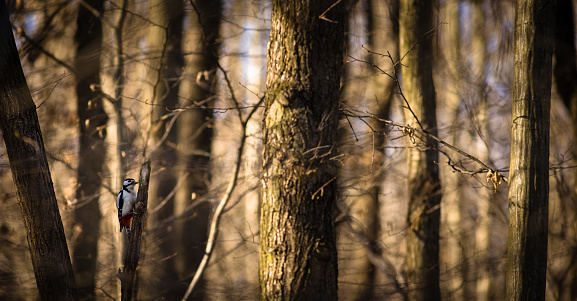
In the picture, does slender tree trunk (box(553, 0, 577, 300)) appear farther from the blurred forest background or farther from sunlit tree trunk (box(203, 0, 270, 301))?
sunlit tree trunk (box(203, 0, 270, 301))

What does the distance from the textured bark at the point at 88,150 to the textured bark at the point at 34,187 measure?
301cm

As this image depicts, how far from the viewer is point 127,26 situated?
269 inches

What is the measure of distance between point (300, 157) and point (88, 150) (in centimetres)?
506

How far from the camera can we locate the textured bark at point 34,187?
362 cm

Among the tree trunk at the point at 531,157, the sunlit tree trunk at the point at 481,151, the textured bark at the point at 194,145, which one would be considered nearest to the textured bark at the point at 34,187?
the textured bark at the point at 194,145

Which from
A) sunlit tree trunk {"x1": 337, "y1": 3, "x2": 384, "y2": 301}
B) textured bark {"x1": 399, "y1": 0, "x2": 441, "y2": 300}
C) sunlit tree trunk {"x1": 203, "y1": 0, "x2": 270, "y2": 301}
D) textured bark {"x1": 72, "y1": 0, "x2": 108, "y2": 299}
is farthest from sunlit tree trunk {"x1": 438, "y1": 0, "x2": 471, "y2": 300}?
textured bark {"x1": 72, "y1": 0, "x2": 108, "y2": 299}

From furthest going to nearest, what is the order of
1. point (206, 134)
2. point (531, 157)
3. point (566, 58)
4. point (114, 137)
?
point (206, 134), point (114, 137), point (566, 58), point (531, 157)

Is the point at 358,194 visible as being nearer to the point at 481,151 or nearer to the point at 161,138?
the point at 481,151

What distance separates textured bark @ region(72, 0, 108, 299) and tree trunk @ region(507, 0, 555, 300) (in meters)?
5.81

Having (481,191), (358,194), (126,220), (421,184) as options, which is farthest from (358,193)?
(126,220)

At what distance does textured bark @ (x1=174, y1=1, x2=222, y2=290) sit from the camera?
7.07 m

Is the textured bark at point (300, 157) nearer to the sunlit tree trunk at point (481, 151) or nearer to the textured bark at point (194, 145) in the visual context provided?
the textured bark at point (194, 145)

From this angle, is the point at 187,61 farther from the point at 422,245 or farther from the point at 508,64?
the point at 508,64

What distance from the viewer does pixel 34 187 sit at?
11.9 ft
